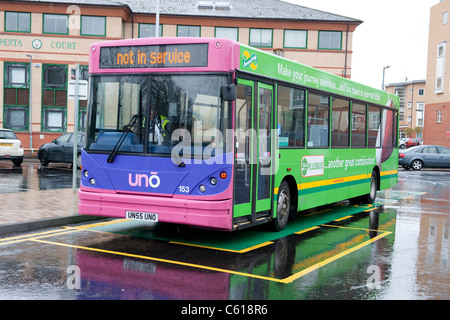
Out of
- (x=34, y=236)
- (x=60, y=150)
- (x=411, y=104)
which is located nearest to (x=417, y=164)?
(x=60, y=150)

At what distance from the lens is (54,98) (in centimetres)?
3875

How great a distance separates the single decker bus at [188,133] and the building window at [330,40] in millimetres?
34540

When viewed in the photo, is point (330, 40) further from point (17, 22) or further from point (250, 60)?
point (250, 60)

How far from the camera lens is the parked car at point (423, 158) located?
3319cm

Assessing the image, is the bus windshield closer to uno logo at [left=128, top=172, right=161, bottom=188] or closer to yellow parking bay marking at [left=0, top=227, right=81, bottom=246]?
uno logo at [left=128, top=172, right=161, bottom=188]

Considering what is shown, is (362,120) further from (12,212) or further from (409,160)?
(409,160)

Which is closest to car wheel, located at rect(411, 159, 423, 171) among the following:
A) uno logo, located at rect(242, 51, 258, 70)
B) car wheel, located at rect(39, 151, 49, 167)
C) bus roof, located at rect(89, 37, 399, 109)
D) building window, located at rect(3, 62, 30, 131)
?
car wheel, located at rect(39, 151, 49, 167)

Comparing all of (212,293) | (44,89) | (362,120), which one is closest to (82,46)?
(44,89)

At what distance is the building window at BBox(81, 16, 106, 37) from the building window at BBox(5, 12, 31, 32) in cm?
385

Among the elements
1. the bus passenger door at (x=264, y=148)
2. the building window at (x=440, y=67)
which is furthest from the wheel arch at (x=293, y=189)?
the building window at (x=440, y=67)

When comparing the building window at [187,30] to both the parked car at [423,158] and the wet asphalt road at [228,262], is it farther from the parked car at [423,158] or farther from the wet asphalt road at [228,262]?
the wet asphalt road at [228,262]

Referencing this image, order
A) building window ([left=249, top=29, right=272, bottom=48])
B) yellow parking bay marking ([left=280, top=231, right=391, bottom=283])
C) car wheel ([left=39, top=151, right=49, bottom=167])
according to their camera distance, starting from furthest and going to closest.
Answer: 1. building window ([left=249, top=29, right=272, bottom=48])
2. car wheel ([left=39, top=151, right=49, bottom=167])
3. yellow parking bay marking ([left=280, top=231, right=391, bottom=283])

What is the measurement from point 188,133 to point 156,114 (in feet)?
2.04

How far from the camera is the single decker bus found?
26.0 ft
